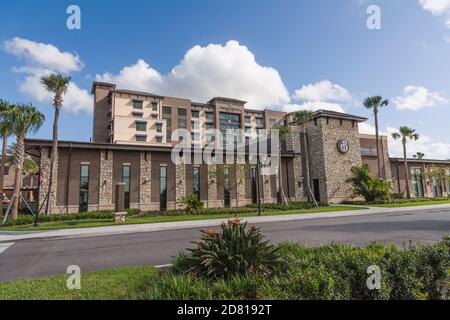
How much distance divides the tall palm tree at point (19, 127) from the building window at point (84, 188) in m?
4.91

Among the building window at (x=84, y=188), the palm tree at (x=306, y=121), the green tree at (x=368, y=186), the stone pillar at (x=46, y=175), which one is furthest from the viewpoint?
the palm tree at (x=306, y=121)

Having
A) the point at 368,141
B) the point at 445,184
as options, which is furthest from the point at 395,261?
the point at 445,184

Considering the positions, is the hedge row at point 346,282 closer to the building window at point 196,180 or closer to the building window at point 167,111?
the building window at point 196,180

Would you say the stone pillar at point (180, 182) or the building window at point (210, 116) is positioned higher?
the building window at point (210, 116)

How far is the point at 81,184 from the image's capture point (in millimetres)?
25859

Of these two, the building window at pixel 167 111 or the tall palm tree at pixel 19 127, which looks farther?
the building window at pixel 167 111

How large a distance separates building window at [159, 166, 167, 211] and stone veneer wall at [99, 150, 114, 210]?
5066 millimetres

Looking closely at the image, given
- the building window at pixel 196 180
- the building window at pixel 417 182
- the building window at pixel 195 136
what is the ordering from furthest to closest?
the building window at pixel 195 136 < the building window at pixel 417 182 < the building window at pixel 196 180

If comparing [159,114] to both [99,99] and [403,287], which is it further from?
[403,287]

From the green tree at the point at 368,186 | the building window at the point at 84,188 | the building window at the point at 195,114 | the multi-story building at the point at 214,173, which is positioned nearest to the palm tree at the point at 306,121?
the multi-story building at the point at 214,173

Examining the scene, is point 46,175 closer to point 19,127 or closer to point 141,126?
point 19,127

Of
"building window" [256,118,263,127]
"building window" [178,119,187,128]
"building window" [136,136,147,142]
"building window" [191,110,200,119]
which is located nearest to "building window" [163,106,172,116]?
"building window" [178,119,187,128]

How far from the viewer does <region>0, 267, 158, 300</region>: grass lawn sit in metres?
4.74

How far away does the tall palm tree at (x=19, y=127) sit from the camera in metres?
21.9
